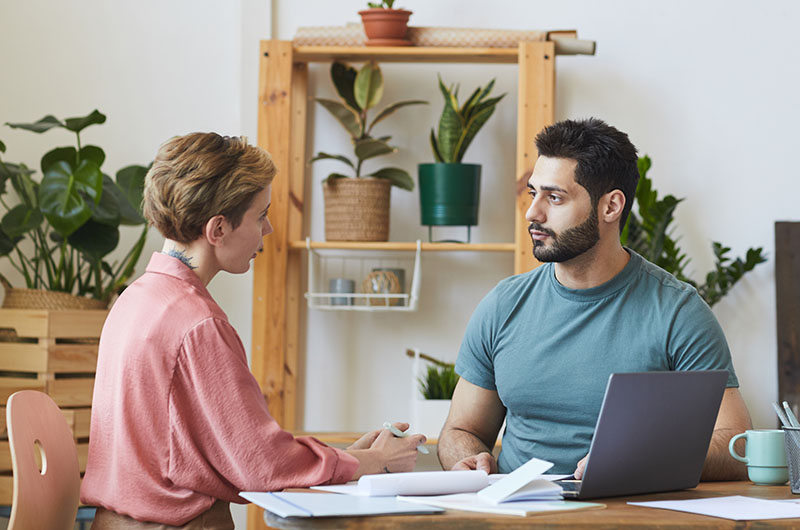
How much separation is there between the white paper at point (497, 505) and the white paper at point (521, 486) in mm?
10

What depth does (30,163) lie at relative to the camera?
129 inches

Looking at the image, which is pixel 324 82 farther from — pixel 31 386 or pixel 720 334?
pixel 720 334

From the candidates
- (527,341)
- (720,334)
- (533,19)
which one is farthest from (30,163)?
(720,334)

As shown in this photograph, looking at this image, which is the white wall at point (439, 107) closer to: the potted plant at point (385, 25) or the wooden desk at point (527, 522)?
the potted plant at point (385, 25)

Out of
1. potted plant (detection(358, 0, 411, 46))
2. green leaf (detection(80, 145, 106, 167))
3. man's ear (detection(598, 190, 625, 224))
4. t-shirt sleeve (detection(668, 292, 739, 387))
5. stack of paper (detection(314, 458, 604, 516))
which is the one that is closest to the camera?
stack of paper (detection(314, 458, 604, 516))

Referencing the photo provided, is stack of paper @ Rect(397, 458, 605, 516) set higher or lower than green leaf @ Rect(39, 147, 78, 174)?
lower

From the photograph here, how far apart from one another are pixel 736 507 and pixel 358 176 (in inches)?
79.5

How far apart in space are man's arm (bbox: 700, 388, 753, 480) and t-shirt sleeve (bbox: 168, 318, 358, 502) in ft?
2.15

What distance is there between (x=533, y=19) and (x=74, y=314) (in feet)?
6.10

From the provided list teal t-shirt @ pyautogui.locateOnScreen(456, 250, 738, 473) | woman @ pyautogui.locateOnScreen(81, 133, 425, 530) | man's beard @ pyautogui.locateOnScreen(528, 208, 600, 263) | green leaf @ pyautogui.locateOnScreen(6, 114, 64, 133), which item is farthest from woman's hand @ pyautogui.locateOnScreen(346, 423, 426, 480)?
green leaf @ pyautogui.locateOnScreen(6, 114, 64, 133)

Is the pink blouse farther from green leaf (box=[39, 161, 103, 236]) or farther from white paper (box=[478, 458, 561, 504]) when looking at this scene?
green leaf (box=[39, 161, 103, 236])

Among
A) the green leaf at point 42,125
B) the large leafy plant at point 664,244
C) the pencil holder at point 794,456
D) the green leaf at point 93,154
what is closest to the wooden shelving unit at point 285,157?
the large leafy plant at point 664,244

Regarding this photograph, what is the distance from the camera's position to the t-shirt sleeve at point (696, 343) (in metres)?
1.80

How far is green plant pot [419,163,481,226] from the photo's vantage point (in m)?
3.05
